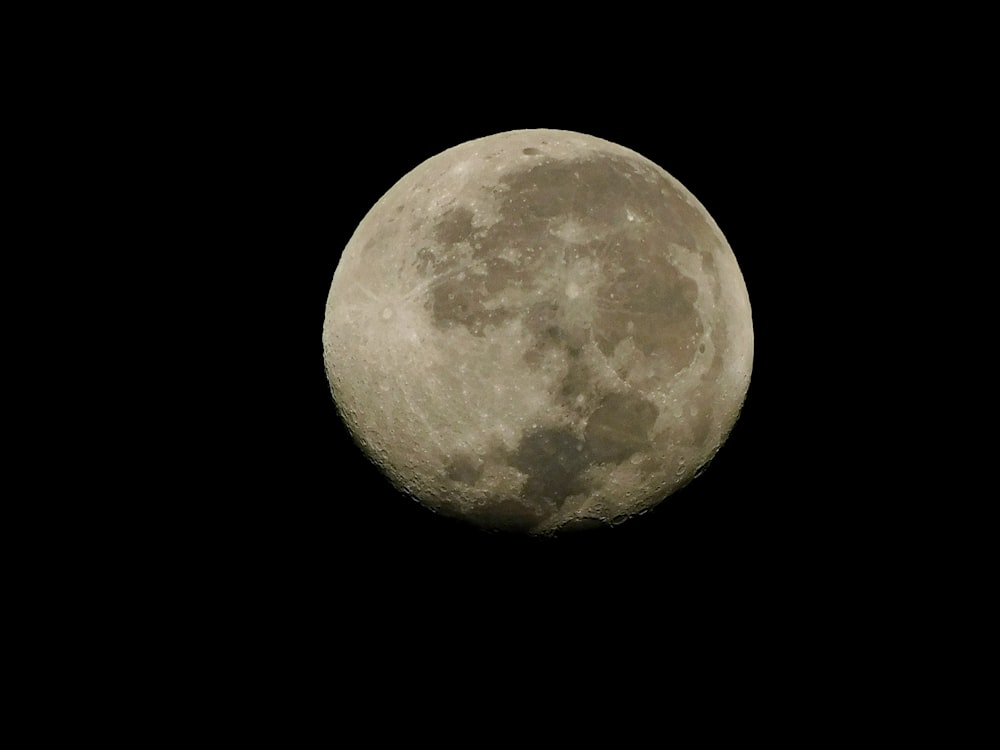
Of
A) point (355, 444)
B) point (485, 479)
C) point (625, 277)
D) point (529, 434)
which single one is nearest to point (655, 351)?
point (625, 277)

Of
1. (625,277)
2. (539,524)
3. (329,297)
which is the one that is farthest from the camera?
(329,297)

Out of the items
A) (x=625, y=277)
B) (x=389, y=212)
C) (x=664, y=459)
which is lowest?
(x=664, y=459)

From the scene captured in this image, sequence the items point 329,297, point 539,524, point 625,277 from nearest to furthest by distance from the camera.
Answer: point 625,277
point 539,524
point 329,297

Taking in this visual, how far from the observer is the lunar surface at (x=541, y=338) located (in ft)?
Result: 12.5

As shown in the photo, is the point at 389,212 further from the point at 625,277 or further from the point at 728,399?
the point at 728,399

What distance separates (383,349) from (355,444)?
2.41 feet

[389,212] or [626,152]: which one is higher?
[626,152]

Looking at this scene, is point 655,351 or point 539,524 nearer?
point 655,351

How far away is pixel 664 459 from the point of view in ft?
13.4

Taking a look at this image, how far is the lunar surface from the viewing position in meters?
3.81

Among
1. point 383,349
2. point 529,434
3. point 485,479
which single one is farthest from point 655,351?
point 383,349

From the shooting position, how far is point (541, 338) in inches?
149

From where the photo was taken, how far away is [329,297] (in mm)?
4523

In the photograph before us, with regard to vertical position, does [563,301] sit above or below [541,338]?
above
